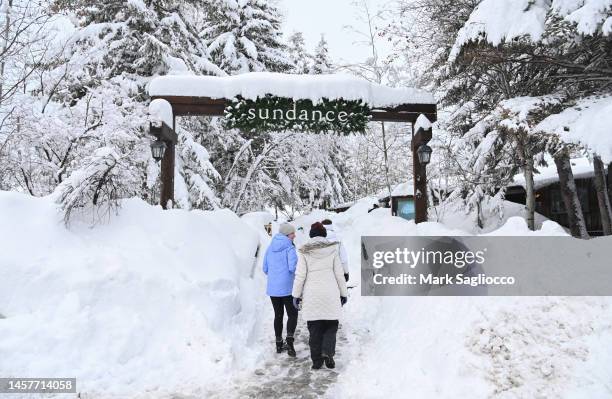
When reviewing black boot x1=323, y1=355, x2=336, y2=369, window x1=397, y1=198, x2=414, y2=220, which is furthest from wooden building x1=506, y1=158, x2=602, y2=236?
black boot x1=323, y1=355, x2=336, y2=369

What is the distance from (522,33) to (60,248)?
7.37 meters

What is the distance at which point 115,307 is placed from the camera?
484cm

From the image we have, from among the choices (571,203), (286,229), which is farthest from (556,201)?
(286,229)

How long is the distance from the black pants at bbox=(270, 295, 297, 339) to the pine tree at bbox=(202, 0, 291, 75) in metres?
14.6

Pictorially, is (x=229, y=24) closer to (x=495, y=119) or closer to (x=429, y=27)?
(x=429, y=27)

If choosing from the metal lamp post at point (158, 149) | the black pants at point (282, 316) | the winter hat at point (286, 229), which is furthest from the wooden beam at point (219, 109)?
the black pants at point (282, 316)

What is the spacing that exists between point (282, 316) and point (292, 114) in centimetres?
511

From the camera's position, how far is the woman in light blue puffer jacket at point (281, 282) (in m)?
5.51

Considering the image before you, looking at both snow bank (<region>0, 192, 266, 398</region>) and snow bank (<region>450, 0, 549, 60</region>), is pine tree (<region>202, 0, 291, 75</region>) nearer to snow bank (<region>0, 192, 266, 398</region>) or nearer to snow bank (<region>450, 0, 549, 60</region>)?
snow bank (<region>450, 0, 549, 60</region>)

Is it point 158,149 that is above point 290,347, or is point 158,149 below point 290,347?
above

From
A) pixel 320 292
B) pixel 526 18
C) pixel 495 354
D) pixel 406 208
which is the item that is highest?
pixel 526 18

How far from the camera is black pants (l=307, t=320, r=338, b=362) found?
4.89 m

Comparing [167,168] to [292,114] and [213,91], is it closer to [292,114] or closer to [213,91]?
[213,91]

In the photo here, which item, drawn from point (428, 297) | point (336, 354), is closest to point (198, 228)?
point (336, 354)
